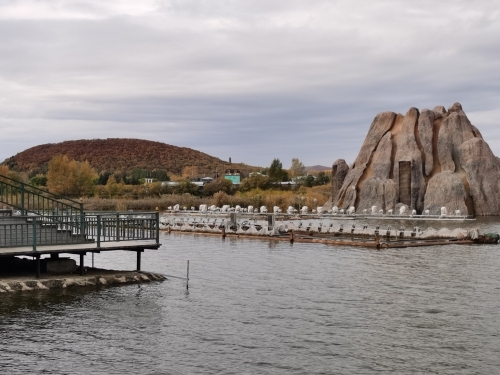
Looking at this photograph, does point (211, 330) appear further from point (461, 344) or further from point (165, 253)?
point (165, 253)

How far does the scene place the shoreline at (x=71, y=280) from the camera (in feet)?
76.4

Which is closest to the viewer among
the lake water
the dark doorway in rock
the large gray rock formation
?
the lake water

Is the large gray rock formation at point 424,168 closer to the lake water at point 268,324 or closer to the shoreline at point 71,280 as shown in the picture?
the lake water at point 268,324

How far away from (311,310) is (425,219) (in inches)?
1968

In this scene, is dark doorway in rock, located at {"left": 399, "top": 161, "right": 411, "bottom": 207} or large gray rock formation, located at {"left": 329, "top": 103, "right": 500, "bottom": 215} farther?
dark doorway in rock, located at {"left": 399, "top": 161, "right": 411, "bottom": 207}

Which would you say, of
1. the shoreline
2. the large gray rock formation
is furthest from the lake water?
the large gray rock formation

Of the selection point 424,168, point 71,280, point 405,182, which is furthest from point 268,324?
point 424,168

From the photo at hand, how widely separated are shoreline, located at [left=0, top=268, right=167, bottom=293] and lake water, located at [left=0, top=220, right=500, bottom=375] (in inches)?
21.3

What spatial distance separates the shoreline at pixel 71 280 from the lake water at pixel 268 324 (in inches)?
21.3

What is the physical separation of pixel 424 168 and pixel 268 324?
219ft

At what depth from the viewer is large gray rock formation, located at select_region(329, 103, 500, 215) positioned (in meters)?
79.1

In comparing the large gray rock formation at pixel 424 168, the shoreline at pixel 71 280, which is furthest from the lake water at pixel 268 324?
the large gray rock formation at pixel 424 168

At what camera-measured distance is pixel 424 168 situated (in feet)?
270

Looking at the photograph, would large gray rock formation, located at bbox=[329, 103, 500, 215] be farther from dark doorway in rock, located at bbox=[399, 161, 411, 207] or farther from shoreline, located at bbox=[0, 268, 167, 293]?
shoreline, located at bbox=[0, 268, 167, 293]
